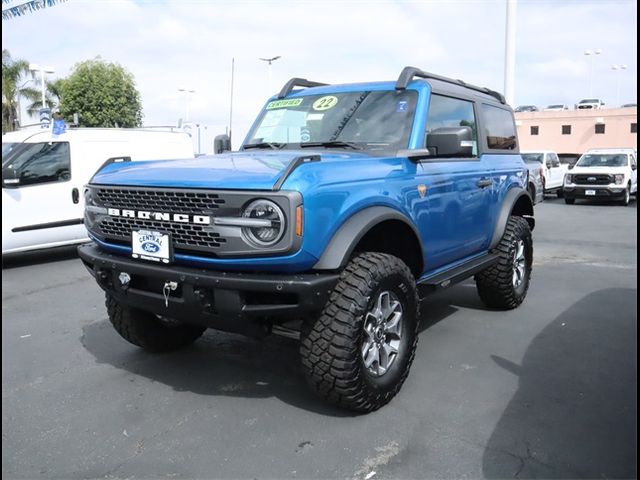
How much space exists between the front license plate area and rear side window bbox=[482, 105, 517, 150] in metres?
3.27

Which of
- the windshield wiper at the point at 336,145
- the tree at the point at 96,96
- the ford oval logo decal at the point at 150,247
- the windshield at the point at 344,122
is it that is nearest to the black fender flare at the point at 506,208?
the windshield at the point at 344,122

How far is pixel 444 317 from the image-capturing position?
5395 millimetres

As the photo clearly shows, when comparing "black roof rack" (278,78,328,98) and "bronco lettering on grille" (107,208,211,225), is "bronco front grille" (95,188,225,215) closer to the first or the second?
"bronco lettering on grille" (107,208,211,225)

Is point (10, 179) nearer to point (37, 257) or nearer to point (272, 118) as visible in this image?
point (37, 257)

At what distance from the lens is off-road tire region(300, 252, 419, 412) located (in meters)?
3.08

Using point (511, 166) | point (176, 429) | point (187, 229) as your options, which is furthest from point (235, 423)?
point (511, 166)

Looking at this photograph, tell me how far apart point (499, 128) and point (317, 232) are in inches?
133

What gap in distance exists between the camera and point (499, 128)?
565cm

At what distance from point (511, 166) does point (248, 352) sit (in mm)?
3057

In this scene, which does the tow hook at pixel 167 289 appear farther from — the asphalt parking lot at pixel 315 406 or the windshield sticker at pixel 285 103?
the windshield sticker at pixel 285 103

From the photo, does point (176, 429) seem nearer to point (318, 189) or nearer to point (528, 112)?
point (318, 189)

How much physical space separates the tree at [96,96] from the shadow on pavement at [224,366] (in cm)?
2879

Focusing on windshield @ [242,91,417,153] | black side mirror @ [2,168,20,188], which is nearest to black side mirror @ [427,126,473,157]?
windshield @ [242,91,417,153]

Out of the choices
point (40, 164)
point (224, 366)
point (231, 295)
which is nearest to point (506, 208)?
point (224, 366)
